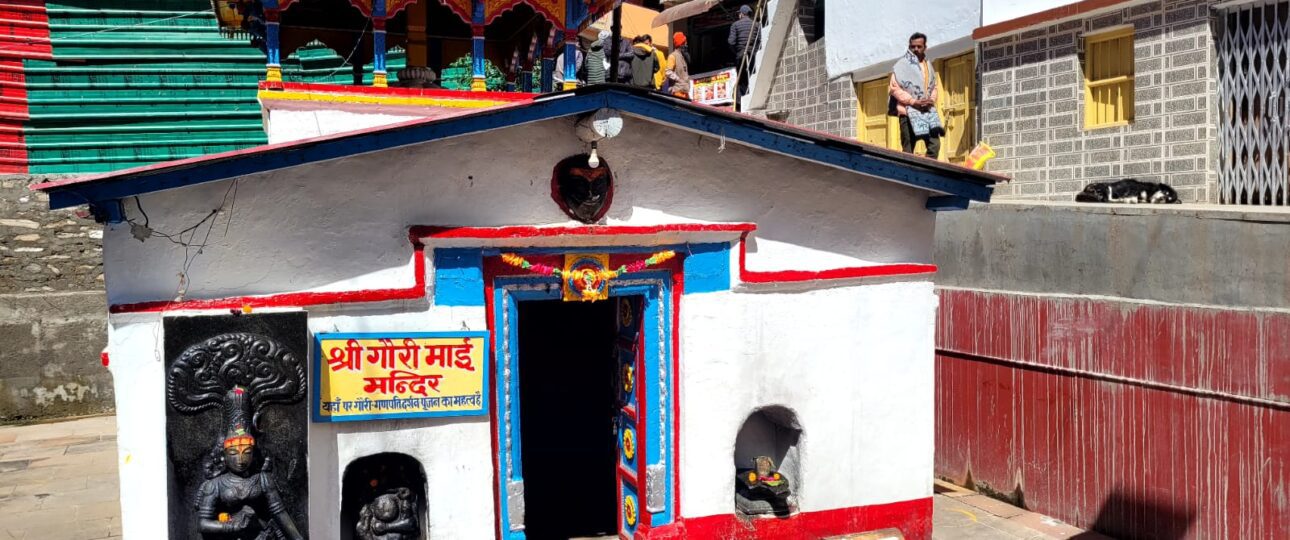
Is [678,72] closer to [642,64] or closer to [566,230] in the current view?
[642,64]

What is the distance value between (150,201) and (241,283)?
0.83m

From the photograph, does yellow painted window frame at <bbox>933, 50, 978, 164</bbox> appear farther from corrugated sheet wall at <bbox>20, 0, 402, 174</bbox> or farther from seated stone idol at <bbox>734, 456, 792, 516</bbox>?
corrugated sheet wall at <bbox>20, 0, 402, 174</bbox>

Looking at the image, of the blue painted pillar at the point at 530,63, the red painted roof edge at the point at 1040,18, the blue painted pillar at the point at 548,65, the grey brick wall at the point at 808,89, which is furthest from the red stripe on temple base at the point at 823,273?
the grey brick wall at the point at 808,89

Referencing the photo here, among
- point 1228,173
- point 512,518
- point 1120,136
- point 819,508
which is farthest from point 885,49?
point 512,518

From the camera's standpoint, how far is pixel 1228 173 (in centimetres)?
1295

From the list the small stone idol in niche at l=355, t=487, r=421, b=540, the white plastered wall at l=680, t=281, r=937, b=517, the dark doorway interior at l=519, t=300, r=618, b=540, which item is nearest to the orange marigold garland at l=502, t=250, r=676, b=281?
the white plastered wall at l=680, t=281, r=937, b=517

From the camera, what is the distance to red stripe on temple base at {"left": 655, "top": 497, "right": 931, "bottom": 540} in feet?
30.3

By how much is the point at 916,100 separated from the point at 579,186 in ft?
19.3

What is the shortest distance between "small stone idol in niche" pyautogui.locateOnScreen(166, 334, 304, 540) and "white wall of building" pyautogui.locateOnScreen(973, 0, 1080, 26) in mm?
11841

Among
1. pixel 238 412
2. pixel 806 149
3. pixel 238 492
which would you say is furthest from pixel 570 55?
pixel 238 492

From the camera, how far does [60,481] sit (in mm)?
12766

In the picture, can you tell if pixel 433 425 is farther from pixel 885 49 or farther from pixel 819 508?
pixel 885 49

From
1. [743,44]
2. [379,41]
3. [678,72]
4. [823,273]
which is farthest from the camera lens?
[743,44]

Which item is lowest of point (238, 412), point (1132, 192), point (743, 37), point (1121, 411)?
point (1121, 411)
